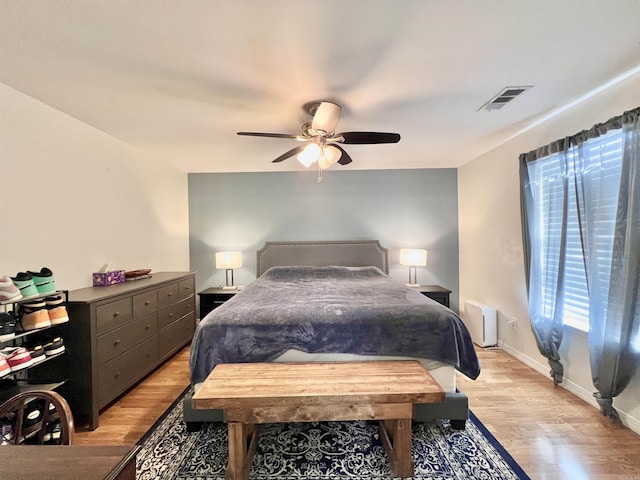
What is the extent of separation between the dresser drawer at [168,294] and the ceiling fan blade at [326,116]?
7.36 ft

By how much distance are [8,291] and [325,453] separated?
2.06m

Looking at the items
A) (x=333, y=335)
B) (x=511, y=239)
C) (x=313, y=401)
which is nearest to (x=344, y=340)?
(x=333, y=335)

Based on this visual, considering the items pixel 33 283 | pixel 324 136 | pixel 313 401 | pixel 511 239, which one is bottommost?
pixel 313 401

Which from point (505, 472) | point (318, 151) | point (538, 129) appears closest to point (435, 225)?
point (538, 129)

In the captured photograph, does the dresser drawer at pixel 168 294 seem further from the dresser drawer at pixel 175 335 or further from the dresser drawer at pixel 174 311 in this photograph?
the dresser drawer at pixel 175 335

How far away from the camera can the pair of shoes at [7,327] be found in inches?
62.0

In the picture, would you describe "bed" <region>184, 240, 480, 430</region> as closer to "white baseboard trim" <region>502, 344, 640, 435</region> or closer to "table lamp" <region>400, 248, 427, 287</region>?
"white baseboard trim" <region>502, 344, 640, 435</region>

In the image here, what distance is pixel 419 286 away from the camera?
13.4 ft

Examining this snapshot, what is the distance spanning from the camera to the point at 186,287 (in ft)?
11.4

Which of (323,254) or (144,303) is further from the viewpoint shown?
(323,254)

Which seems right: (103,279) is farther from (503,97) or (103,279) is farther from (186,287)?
(503,97)

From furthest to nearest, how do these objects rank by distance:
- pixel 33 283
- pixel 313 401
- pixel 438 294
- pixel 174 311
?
pixel 438 294
pixel 174 311
pixel 33 283
pixel 313 401

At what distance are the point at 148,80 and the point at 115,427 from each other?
7.93ft

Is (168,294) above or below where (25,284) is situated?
below
